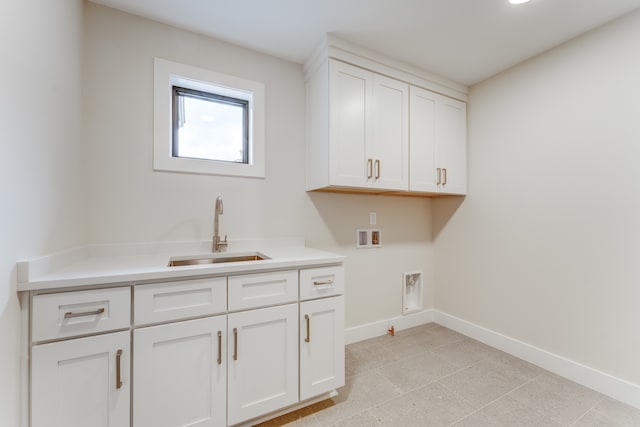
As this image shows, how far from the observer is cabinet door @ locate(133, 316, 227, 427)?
1133 mm

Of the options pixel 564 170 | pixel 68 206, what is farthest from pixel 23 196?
pixel 564 170

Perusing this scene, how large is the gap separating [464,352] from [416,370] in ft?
1.89

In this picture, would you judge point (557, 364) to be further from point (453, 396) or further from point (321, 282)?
point (321, 282)

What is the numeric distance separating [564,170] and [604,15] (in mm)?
982

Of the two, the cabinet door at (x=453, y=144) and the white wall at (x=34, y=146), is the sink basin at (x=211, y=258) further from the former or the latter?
the cabinet door at (x=453, y=144)

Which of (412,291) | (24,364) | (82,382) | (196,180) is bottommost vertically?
(412,291)

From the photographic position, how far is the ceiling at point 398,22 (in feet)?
5.17

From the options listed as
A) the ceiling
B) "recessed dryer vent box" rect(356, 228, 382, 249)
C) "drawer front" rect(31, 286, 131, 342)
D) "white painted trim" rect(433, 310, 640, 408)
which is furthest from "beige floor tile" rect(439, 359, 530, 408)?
the ceiling

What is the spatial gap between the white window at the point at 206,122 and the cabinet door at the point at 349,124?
1.86 feet

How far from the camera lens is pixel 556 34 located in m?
1.82

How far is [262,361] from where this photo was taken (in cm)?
137

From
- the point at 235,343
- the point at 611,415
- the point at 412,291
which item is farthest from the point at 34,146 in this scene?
the point at 611,415

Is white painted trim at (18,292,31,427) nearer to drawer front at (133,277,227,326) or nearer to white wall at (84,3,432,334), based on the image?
drawer front at (133,277,227,326)

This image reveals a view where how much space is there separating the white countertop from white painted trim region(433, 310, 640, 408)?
1.81 meters
